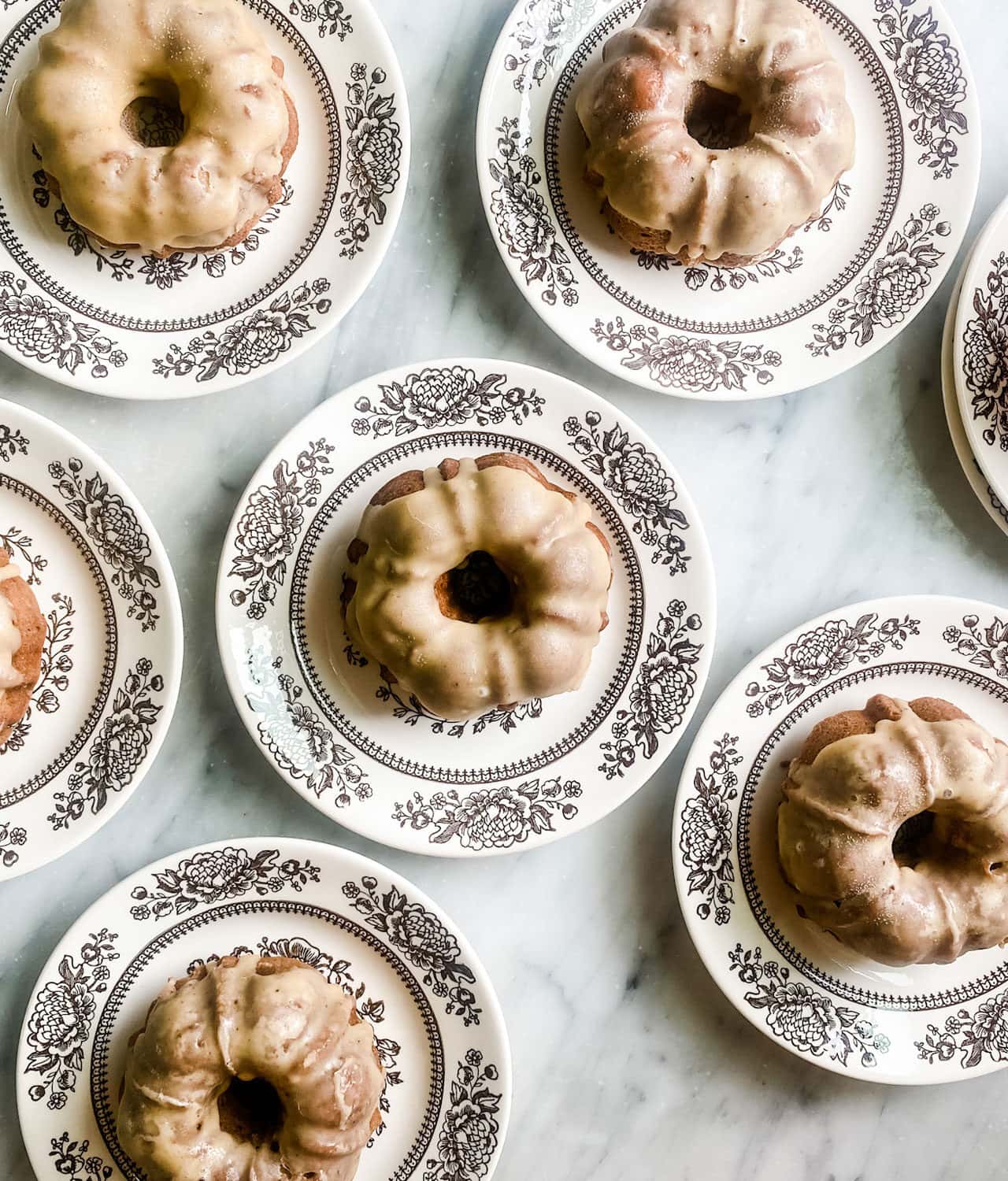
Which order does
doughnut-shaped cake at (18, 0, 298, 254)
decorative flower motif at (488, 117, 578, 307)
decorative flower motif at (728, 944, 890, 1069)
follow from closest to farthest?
doughnut-shaped cake at (18, 0, 298, 254), decorative flower motif at (488, 117, 578, 307), decorative flower motif at (728, 944, 890, 1069)

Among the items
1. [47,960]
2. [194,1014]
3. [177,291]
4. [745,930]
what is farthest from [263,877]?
[177,291]

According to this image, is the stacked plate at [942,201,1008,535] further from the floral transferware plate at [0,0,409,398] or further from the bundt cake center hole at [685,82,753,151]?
the floral transferware plate at [0,0,409,398]

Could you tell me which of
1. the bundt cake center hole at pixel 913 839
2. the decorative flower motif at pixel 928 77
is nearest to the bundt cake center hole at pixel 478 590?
the bundt cake center hole at pixel 913 839

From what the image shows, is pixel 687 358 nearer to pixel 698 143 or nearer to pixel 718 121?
pixel 698 143

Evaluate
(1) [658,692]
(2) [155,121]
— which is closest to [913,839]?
(1) [658,692]

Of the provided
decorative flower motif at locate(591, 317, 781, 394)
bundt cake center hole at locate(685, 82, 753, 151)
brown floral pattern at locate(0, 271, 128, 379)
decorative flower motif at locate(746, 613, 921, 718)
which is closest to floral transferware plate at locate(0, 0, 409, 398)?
brown floral pattern at locate(0, 271, 128, 379)

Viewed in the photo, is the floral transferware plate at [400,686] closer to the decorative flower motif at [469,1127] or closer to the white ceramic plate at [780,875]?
the white ceramic plate at [780,875]
